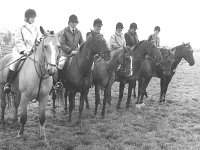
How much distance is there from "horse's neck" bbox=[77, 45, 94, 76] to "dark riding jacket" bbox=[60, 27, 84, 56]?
899 mm

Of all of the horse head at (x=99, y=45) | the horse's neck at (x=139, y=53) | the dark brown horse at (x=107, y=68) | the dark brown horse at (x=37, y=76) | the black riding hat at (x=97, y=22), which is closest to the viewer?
the dark brown horse at (x=37, y=76)

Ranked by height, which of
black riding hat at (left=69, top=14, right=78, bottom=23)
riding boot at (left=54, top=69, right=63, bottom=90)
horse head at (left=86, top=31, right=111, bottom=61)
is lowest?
riding boot at (left=54, top=69, right=63, bottom=90)

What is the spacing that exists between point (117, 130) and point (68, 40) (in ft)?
10.9

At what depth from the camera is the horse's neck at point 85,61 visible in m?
7.06

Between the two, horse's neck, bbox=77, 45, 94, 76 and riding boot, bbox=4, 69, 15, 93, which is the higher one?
horse's neck, bbox=77, 45, 94, 76

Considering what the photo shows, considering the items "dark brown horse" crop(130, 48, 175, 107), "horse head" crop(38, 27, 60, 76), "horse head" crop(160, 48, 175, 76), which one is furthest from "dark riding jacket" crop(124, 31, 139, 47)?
"horse head" crop(38, 27, 60, 76)

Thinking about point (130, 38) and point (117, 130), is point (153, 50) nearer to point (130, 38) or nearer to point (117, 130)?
point (130, 38)

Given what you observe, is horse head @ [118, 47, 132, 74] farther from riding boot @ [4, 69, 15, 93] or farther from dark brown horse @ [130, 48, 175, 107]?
riding boot @ [4, 69, 15, 93]

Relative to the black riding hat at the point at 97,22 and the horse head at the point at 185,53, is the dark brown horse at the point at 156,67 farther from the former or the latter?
the black riding hat at the point at 97,22

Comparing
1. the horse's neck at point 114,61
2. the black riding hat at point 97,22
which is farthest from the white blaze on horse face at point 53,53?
the black riding hat at point 97,22

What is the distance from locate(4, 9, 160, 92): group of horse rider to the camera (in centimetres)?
628

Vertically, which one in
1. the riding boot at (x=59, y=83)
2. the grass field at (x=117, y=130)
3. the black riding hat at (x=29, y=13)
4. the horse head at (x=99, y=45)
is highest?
the black riding hat at (x=29, y=13)

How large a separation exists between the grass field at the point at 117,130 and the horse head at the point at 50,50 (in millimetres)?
2050

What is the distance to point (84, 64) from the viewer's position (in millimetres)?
7152
